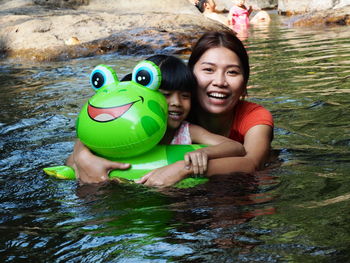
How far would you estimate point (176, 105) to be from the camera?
3.55 metres

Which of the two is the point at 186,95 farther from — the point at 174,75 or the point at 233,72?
the point at 233,72

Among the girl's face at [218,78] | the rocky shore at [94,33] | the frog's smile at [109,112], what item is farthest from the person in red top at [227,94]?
the rocky shore at [94,33]

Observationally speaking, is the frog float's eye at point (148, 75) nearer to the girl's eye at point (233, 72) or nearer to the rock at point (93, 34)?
the girl's eye at point (233, 72)

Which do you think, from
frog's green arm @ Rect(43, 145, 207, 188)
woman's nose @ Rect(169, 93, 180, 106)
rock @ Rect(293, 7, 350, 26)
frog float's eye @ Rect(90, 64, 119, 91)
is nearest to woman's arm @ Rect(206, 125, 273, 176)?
frog's green arm @ Rect(43, 145, 207, 188)

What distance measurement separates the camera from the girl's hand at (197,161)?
10.3ft

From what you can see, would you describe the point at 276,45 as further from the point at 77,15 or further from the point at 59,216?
the point at 59,216

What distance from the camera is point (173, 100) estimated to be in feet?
11.6

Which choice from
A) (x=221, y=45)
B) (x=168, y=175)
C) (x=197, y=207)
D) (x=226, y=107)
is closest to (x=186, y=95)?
(x=226, y=107)

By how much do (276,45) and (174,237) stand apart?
8689mm

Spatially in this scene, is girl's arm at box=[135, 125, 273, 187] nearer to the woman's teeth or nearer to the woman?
the woman

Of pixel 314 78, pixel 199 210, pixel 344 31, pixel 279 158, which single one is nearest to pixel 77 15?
pixel 344 31

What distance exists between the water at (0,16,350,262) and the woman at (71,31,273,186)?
13 centimetres

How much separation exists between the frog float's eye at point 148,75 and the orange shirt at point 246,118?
916mm

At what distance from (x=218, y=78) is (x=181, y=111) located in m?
0.39
